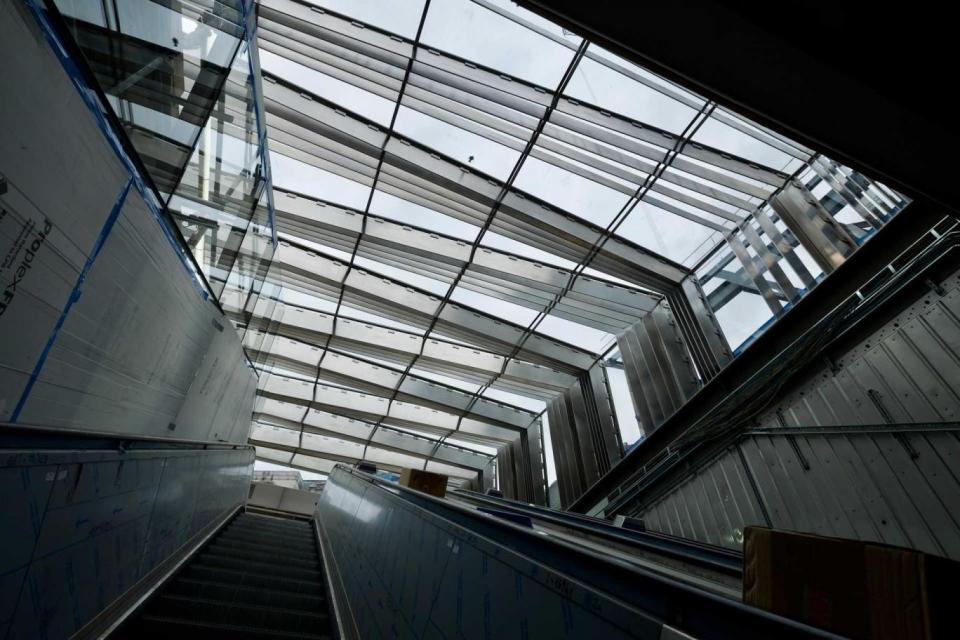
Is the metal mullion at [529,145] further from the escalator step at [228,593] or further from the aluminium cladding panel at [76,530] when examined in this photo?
the escalator step at [228,593]

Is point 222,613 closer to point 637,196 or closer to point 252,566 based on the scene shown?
point 252,566

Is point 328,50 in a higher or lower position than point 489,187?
higher

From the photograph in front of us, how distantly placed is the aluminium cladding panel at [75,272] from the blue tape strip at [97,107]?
56 mm

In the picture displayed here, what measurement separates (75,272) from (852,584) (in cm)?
434

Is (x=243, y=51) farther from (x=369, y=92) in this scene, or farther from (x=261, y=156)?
(x=369, y=92)

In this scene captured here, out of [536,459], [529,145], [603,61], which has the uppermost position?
[603,61]

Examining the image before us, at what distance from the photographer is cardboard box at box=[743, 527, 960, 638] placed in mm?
1294

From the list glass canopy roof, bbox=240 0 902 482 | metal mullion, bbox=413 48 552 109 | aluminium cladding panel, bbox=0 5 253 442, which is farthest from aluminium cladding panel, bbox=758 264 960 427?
aluminium cladding panel, bbox=0 5 253 442

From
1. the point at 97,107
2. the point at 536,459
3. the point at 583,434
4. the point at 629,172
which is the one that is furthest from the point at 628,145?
the point at 536,459

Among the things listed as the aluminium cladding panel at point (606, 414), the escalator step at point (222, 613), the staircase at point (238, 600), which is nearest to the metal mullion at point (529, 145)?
the aluminium cladding panel at point (606, 414)

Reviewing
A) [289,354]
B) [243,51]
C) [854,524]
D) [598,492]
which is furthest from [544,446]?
[243,51]

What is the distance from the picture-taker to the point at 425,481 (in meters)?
5.82

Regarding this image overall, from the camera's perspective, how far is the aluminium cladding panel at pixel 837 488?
4859mm

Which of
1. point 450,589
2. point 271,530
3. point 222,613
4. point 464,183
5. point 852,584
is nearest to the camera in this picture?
point 852,584
